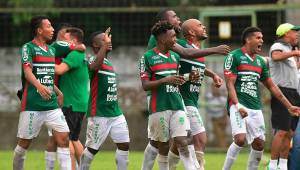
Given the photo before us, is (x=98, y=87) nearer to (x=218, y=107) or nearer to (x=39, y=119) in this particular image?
(x=39, y=119)

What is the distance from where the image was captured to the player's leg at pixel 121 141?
1340 centimetres

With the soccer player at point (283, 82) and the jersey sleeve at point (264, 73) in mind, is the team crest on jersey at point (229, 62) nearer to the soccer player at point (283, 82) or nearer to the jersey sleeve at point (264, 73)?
the jersey sleeve at point (264, 73)

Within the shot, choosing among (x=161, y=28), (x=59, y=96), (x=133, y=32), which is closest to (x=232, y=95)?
(x=161, y=28)

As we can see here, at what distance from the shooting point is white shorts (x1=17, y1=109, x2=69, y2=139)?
43.9ft

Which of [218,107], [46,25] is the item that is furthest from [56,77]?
[218,107]

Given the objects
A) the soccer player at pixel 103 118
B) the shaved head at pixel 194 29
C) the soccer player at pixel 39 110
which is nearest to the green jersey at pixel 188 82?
the shaved head at pixel 194 29

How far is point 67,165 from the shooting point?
44.0 feet

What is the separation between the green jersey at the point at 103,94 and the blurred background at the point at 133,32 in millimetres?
11146

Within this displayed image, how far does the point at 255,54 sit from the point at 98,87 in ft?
8.55

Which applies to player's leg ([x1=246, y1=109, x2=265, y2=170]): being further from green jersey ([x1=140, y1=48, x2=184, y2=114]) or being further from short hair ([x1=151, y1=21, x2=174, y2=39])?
short hair ([x1=151, y1=21, x2=174, y2=39])

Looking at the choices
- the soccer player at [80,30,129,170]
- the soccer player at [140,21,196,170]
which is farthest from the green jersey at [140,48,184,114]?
the soccer player at [80,30,129,170]

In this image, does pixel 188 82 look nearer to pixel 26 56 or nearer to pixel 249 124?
pixel 249 124

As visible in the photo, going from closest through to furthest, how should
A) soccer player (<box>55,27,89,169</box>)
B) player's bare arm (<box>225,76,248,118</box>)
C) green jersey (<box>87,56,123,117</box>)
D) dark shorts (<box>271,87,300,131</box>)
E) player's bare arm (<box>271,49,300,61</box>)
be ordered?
1. green jersey (<box>87,56,123,117</box>)
2. player's bare arm (<box>225,76,248,118</box>)
3. soccer player (<box>55,27,89,169</box>)
4. player's bare arm (<box>271,49,300,61</box>)
5. dark shorts (<box>271,87,300,131</box>)

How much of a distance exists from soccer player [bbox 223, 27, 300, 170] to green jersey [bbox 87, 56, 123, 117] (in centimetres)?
177
